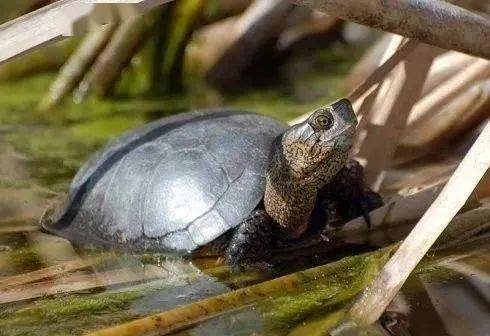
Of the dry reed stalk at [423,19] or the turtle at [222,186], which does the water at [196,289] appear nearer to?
the turtle at [222,186]

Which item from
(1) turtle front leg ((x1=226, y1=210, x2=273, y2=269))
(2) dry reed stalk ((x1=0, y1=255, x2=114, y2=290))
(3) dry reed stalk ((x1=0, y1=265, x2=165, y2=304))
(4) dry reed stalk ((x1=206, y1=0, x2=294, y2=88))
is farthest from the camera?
(4) dry reed stalk ((x1=206, y1=0, x2=294, y2=88))

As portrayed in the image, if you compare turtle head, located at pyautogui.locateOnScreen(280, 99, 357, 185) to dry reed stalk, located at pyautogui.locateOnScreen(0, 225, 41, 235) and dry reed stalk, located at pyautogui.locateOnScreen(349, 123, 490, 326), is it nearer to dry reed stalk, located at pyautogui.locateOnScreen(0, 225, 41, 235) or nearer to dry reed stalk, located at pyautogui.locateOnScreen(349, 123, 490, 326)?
dry reed stalk, located at pyautogui.locateOnScreen(349, 123, 490, 326)

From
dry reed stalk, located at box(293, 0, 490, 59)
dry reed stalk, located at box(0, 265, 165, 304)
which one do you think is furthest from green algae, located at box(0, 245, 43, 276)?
dry reed stalk, located at box(293, 0, 490, 59)

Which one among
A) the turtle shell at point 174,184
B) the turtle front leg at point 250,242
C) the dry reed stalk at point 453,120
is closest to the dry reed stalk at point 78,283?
the turtle shell at point 174,184

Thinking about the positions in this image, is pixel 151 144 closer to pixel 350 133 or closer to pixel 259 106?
pixel 350 133

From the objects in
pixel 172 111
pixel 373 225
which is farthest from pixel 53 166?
pixel 373 225

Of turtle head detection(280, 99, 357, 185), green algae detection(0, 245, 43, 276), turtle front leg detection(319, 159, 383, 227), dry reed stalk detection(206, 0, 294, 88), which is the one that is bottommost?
dry reed stalk detection(206, 0, 294, 88)

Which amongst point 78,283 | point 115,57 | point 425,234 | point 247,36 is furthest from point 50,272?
point 247,36
